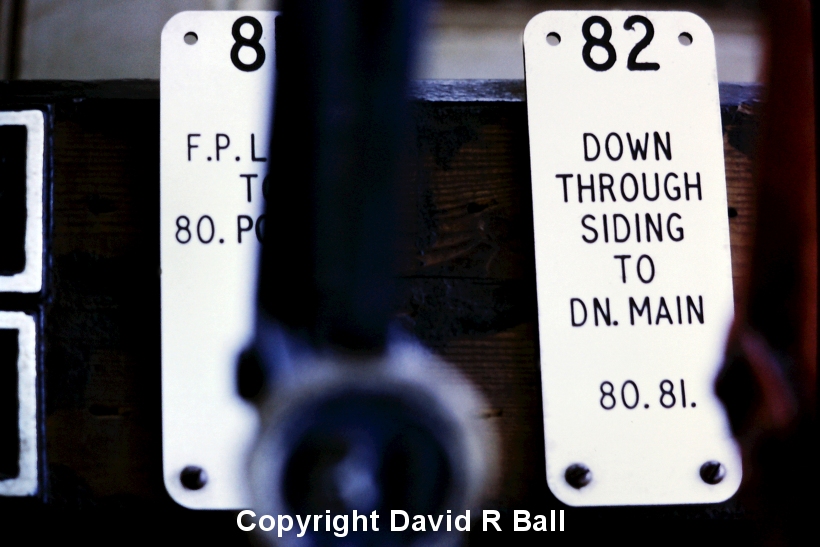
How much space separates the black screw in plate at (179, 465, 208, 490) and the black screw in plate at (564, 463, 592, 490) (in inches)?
12.3

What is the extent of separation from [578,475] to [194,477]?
0.33 metres

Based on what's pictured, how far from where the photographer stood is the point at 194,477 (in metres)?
0.59

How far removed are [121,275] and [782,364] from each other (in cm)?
60

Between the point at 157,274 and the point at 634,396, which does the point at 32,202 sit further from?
the point at 634,396

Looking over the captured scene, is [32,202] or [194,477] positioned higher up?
[32,202]

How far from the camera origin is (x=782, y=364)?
616 millimetres

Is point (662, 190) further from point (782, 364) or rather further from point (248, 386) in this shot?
point (248, 386)

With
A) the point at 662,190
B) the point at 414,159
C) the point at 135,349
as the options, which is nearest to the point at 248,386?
the point at 135,349

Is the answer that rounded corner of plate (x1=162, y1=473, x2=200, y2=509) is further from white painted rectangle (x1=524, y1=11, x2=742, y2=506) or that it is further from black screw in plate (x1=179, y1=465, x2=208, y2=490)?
white painted rectangle (x1=524, y1=11, x2=742, y2=506)

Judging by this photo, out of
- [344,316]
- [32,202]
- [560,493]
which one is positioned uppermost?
[32,202]

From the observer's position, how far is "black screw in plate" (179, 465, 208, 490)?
A: 1.92ft

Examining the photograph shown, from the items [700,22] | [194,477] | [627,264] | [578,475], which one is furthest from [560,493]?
[700,22]

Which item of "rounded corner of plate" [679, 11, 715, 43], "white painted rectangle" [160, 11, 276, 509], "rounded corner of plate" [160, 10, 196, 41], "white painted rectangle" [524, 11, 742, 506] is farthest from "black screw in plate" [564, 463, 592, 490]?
"rounded corner of plate" [160, 10, 196, 41]

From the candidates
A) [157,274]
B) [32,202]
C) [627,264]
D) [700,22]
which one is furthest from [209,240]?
[700,22]
